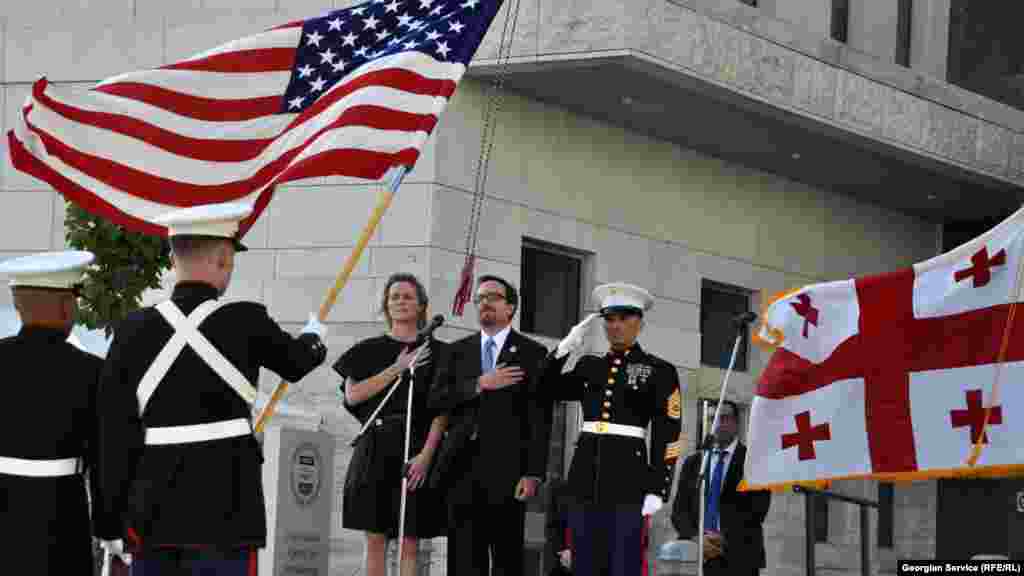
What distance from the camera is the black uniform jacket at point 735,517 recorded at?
646 inches

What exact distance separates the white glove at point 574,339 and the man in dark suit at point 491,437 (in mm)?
244

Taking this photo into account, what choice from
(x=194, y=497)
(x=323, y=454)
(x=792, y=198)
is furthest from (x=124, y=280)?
(x=792, y=198)

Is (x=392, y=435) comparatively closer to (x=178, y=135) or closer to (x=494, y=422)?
(x=494, y=422)

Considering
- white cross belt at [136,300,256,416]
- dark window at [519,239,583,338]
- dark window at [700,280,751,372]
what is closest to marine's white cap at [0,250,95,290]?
white cross belt at [136,300,256,416]

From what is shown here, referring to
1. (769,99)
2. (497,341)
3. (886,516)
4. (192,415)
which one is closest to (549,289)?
(769,99)

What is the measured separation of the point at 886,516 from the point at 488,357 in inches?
582

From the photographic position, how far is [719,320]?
24578 mm

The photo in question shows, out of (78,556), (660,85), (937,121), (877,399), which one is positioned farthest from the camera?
(937,121)

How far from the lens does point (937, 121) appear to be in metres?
24.9

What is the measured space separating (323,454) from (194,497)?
6633 millimetres

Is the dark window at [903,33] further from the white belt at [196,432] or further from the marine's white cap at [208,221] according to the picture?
the white belt at [196,432]

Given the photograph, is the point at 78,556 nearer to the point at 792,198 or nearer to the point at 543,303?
the point at 543,303

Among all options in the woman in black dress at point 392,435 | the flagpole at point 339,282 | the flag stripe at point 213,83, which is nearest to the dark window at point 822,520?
the woman in black dress at point 392,435

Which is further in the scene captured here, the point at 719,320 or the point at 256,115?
the point at 719,320
